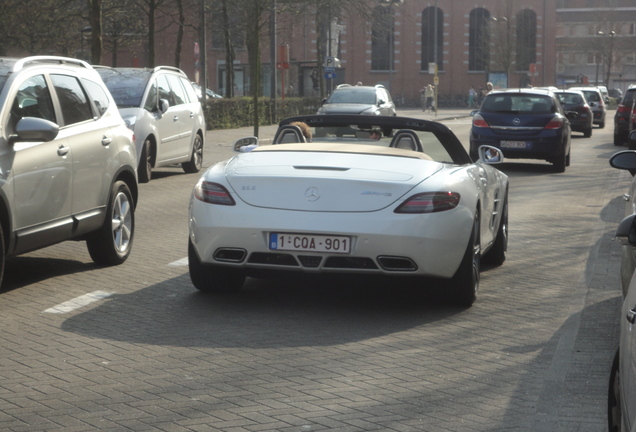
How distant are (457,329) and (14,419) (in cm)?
298

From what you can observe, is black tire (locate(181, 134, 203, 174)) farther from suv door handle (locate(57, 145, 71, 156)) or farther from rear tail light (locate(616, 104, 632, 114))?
rear tail light (locate(616, 104, 632, 114))

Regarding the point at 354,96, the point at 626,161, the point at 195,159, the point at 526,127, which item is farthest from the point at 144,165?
the point at 354,96

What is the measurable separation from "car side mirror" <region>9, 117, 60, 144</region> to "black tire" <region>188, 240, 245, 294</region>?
4.03 ft

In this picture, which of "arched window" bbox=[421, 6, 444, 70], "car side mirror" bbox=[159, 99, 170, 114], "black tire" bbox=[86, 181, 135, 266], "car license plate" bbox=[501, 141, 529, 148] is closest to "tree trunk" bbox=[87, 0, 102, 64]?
"car side mirror" bbox=[159, 99, 170, 114]

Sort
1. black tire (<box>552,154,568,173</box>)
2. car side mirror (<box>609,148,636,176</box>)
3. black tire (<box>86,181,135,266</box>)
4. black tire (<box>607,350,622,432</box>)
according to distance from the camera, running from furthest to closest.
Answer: black tire (<box>552,154,568,173</box>) < black tire (<box>86,181,135,266</box>) < car side mirror (<box>609,148,636,176</box>) < black tire (<box>607,350,622,432</box>)

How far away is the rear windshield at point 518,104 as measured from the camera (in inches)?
843

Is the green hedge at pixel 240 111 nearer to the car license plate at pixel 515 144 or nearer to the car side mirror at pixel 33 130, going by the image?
the car license plate at pixel 515 144

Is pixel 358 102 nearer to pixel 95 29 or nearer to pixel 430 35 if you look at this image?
pixel 95 29

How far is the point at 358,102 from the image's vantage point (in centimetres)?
3456

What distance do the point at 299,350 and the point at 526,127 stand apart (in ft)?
52.0

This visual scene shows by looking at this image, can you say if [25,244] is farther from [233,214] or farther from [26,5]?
[26,5]

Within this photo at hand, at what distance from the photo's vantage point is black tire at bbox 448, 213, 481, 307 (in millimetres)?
7242

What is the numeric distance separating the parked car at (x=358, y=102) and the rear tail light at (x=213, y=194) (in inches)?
1022

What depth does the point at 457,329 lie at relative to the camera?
267 inches
